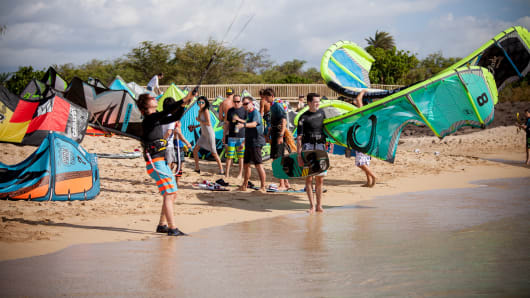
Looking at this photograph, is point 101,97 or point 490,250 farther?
point 101,97

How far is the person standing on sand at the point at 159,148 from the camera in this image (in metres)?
5.30


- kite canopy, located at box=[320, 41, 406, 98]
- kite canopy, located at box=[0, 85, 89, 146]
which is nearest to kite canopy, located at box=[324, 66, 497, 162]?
kite canopy, located at box=[320, 41, 406, 98]

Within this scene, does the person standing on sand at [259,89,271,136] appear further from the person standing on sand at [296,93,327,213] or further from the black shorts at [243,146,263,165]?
the person standing on sand at [296,93,327,213]

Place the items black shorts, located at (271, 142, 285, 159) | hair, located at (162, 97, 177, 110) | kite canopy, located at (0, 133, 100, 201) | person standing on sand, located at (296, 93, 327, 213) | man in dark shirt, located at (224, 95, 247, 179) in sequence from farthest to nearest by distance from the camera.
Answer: man in dark shirt, located at (224, 95, 247, 179), black shorts, located at (271, 142, 285, 159), person standing on sand, located at (296, 93, 327, 213), kite canopy, located at (0, 133, 100, 201), hair, located at (162, 97, 177, 110)

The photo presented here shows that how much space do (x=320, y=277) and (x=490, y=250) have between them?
2.11m

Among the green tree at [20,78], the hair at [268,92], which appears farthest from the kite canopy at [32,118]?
the green tree at [20,78]

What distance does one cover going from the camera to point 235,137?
9797 mm

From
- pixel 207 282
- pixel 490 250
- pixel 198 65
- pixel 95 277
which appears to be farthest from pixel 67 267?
pixel 198 65

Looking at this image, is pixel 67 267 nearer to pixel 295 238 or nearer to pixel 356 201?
pixel 295 238

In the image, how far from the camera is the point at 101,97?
14719 mm

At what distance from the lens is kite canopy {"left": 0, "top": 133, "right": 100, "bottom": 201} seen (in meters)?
6.65

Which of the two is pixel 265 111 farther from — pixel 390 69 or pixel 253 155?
pixel 390 69

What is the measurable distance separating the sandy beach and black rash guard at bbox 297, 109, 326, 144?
46.4 inches

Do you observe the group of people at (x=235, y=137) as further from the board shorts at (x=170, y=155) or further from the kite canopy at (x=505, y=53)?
the kite canopy at (x=505, y=53)
